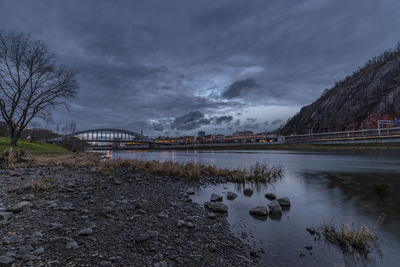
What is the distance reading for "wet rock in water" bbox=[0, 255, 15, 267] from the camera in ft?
8.80

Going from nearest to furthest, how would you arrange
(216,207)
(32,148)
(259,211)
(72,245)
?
1. (72,245)
2. (259,211)
3. (216,207)
4. (32,148)

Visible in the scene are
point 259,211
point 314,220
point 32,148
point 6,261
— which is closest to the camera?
point 6,261

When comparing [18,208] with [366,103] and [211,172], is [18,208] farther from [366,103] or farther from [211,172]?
[366,103]

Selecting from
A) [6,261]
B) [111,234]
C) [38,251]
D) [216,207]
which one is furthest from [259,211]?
[6,261]

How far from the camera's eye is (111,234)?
4367mm

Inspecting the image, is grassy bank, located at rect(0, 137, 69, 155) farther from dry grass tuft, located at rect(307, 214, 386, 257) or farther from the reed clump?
dry grass tuft, located at rect(307, 214, 386, 257)

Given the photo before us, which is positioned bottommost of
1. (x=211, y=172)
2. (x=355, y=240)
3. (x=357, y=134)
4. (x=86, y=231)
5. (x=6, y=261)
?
(x=211, y=172)

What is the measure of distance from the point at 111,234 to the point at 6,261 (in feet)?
6.19

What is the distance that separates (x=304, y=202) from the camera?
28.6 ft

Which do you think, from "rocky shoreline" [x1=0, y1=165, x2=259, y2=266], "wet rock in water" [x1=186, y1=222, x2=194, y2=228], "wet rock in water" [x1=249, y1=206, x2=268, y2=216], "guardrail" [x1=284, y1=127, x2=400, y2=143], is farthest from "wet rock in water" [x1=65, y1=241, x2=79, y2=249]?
"guardrail" [x1=284, y1=127, x2=400, y2=143]

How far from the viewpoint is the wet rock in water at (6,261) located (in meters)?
→ 2.68

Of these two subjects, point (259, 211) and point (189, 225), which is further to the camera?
point (259, 211)

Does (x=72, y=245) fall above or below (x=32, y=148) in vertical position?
below

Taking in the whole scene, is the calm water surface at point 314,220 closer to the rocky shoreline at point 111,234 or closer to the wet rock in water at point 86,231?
the rocky shoreline at point 111,234
